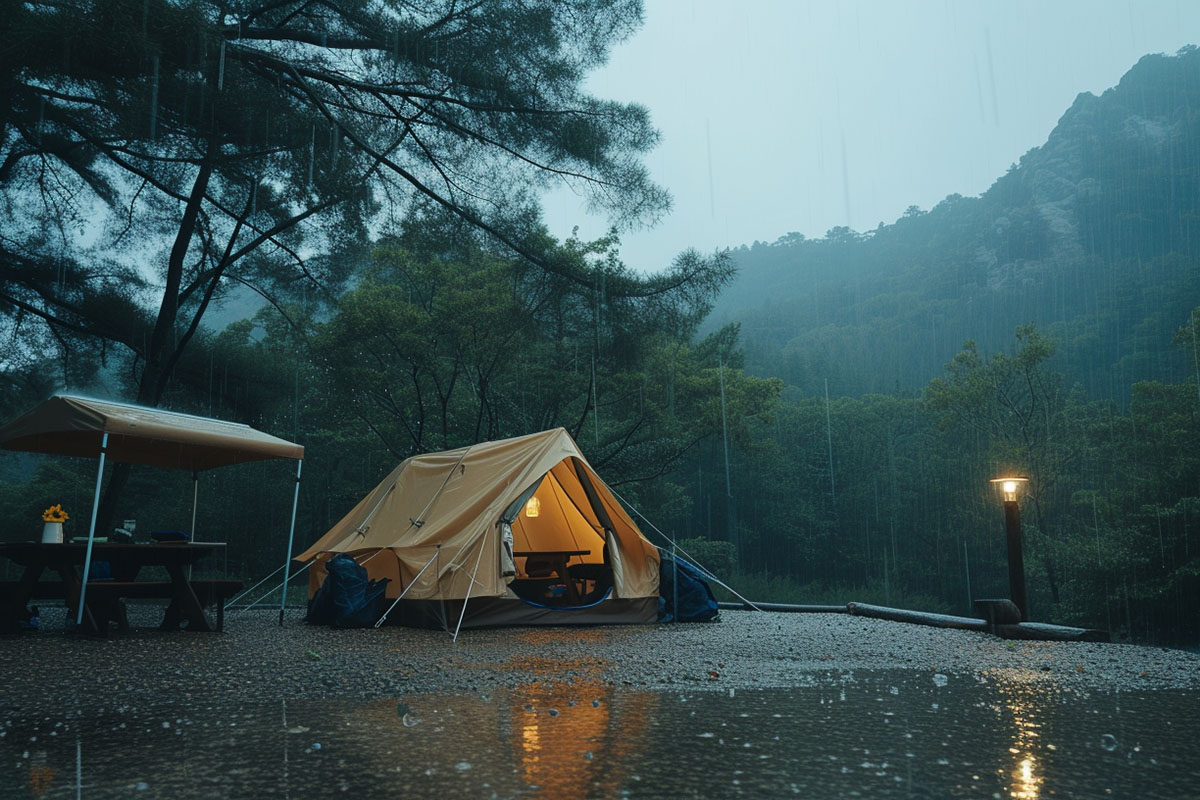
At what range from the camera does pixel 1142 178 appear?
4531 centimetres

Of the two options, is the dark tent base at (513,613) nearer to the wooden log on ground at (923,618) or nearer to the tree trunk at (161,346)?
the wooden log on ground at (923,618)

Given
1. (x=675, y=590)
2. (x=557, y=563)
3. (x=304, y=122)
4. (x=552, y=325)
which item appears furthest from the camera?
(x=552, y=325)

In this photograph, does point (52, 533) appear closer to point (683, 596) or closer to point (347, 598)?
point (347, 598)

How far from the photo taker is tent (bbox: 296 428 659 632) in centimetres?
716

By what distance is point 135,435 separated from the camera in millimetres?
6059

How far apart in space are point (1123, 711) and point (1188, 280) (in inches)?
1291

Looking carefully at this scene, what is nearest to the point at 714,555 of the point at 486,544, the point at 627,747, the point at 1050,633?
the point at 486,544

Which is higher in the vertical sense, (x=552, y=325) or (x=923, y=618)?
(x=552, y=325)

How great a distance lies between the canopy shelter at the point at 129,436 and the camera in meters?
6.00

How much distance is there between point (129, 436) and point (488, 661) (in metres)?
4.01

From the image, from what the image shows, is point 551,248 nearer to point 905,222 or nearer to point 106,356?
point 106,356

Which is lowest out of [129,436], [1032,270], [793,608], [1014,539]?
[793,608]

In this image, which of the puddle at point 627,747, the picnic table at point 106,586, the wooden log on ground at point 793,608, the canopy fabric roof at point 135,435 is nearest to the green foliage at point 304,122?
the canopy fabric roof at point 135,435

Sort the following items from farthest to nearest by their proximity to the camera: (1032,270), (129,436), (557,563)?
(1032,270) → (557,563) → (129,436)
